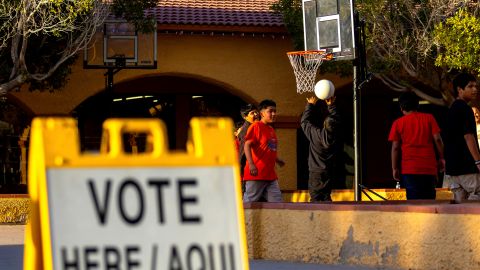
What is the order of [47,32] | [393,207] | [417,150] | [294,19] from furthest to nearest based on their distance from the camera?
1. [294,19]
2. [47,32]
3. [417,150]
4. [393,207]

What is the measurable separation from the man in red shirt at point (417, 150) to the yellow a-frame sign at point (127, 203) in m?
8.88

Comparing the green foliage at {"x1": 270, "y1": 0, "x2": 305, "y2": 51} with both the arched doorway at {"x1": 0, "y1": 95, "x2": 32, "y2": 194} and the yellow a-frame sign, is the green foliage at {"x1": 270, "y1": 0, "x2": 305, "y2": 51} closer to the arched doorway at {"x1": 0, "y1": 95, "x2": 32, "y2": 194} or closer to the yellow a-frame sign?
the arched doorway at {"x1": 0, "y1": 95, "x2": 32, "y2": 194}

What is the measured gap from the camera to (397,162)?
44.1 ft

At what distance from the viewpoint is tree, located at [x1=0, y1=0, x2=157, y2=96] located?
27688 mm

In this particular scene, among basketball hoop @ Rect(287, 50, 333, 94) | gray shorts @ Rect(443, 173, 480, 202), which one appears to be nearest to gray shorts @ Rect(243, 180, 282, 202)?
gray shorts @ Rect(443, 173, 480, 202)

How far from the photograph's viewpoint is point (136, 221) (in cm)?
419

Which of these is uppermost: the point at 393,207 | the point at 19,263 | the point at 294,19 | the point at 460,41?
the point at 294,19

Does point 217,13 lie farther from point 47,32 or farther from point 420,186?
point 420,186

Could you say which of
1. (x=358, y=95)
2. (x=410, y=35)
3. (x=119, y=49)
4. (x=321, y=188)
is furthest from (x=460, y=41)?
(x=321, y=188)

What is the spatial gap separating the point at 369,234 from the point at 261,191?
288cm

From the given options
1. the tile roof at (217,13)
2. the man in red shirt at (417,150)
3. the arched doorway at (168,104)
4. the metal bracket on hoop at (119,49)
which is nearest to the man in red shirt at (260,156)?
the man in red shirt at (417,150)

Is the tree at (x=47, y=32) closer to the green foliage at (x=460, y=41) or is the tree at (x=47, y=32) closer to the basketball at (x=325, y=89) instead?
the green foliage at (x=460, y=41)

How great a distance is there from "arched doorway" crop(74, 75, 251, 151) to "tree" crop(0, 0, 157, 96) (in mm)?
4375

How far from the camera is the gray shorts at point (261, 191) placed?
14141 mm
